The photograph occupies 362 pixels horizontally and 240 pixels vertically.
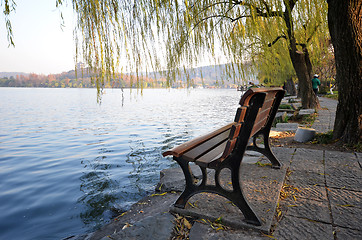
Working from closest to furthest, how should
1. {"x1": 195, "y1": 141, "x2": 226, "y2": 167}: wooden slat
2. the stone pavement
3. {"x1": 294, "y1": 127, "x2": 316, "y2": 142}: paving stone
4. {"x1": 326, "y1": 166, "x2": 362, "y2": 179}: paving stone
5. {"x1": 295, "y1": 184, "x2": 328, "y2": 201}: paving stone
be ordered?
the stone pavement, {"x1": 195, "y1": 141, "x2": 226, "y2": 167}: wooden slat, {"x1": 295, "y1": 184, "x2": 328, "y2": 201}: paving stone, {"x1": 326, "y1": 166, "x2": 362, "y2": 179}: paving stone, {"x1": 294, "y1": 127, "x2": 316, "y2": 142}: paving stone

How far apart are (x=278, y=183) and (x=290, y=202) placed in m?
0.42

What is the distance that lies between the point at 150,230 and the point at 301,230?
129cm

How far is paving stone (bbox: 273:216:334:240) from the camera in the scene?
2096mm

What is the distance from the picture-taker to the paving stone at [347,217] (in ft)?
7.36

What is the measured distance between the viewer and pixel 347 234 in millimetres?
2107

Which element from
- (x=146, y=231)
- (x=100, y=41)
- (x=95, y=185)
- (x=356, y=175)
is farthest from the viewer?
(x=95, y=185)

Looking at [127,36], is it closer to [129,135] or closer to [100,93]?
[100,93]

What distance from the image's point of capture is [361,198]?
275cm

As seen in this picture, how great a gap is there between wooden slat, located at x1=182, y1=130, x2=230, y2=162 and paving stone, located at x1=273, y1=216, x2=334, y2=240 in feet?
3.01

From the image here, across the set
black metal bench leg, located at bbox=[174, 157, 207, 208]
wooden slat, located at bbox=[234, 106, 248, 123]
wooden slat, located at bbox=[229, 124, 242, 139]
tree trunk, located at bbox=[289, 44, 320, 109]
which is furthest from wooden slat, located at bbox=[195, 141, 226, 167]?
tree trunk, located at bbox=[289, 44, 320, 109]

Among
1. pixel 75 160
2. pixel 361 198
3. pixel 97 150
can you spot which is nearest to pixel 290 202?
pixel 361 198

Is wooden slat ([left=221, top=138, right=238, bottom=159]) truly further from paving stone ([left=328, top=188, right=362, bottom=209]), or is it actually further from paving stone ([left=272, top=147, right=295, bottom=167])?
paving stone ([left=272, top=147, right=295, bottom=167])

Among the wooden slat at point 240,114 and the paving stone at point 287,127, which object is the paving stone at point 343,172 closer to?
the wooden slat at point 240,114

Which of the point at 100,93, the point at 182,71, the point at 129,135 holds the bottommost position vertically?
the point at 129,135
